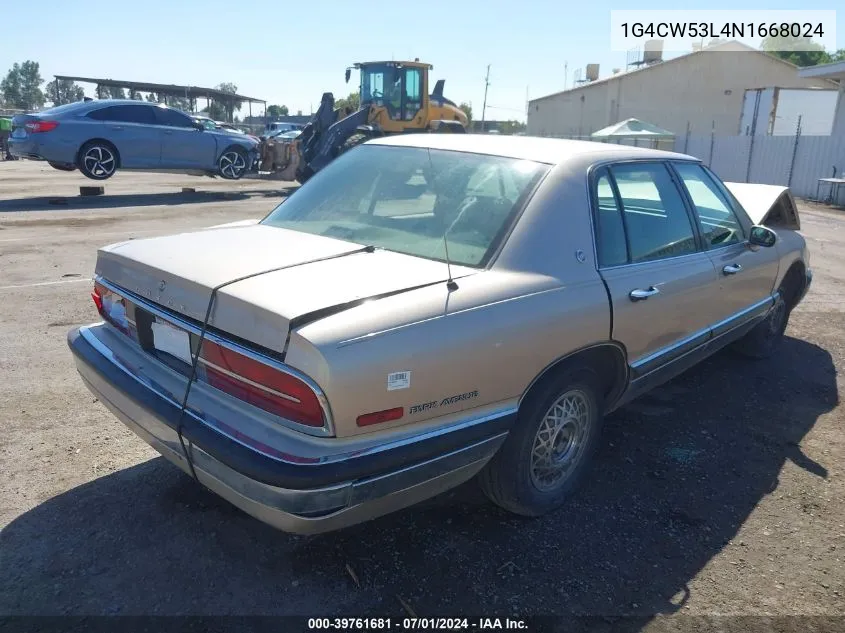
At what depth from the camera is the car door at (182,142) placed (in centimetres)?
1486

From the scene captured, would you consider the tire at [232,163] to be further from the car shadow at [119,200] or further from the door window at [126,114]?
the door window at [126,114]

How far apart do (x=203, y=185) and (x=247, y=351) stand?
18.7 meters

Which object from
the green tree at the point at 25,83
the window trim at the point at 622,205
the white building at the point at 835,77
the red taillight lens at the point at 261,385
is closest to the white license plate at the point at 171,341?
the red taillight lens at the point at 261,385

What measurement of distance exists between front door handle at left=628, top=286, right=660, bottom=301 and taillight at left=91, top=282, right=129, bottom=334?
2356 mm

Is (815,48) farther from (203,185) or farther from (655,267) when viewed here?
(655,267)

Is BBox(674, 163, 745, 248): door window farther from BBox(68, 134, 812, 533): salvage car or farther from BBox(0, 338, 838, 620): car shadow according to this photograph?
BBox(0, 338, 838, 620): car shadow

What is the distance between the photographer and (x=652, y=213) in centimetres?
372

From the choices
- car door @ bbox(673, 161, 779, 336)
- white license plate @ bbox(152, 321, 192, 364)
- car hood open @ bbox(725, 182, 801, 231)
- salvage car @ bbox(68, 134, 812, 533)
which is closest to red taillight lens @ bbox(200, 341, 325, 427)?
salvage car @ bbox(68, 134, 812, 533)

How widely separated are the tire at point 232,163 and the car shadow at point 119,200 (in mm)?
500

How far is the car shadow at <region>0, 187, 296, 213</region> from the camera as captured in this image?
13023mm

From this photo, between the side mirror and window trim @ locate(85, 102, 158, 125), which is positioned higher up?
window trim @ locate(85, 102, 158, 125)

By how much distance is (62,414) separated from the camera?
3971 mm

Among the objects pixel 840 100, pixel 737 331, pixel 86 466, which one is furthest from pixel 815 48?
pixel 86 466

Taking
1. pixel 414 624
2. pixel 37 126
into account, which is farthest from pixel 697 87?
pixel 414 624
